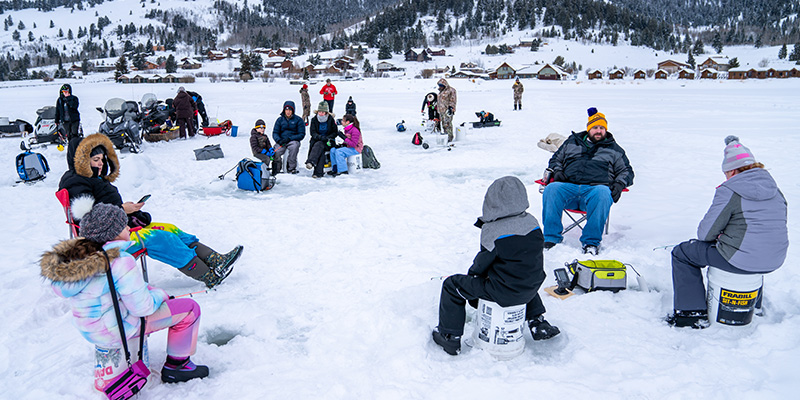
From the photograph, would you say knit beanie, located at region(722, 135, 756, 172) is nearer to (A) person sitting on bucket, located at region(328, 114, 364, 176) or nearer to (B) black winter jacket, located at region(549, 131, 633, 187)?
(B) black winter jacket, located at region(549, 131, 633, 187)

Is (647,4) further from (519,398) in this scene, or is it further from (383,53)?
(519,398)

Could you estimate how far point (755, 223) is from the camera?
2877mm

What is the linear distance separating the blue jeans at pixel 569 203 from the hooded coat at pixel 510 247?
7.35 ft

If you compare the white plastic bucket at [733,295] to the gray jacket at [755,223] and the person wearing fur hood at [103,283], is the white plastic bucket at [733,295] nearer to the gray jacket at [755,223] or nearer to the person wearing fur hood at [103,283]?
the gray jacket at [755,223]

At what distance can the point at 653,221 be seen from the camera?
562 centimetres

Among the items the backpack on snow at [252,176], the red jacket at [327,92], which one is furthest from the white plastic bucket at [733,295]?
the red jacket at [327,92]

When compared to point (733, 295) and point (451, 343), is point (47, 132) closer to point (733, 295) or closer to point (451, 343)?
point (451, 343)

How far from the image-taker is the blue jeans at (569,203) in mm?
4727

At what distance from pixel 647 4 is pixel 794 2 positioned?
48.6 meters

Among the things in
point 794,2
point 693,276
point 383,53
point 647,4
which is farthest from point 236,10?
point 693,276

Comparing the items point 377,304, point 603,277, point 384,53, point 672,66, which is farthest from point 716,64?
point 377,304

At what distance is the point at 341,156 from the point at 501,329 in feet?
20.7

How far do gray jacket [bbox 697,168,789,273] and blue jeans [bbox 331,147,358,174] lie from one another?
667cm

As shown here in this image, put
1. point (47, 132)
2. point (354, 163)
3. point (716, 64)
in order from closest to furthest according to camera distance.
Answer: point (354, 163) → point (47, 132) → point (716, 64)
